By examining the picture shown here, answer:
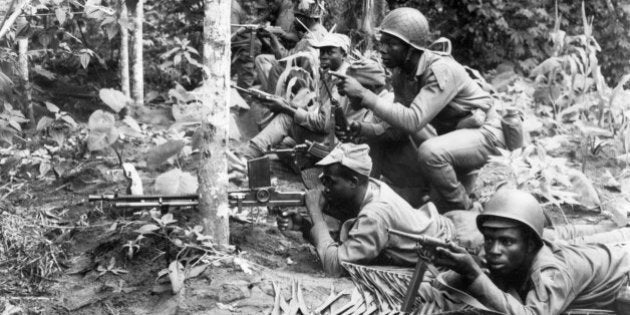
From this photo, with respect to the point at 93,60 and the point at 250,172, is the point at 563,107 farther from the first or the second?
the point at 93,60

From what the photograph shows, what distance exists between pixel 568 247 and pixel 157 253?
2.99 metres

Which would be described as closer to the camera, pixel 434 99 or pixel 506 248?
pixel 506 248

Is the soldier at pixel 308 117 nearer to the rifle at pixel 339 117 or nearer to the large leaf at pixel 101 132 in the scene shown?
the rifle at pixel 339 117

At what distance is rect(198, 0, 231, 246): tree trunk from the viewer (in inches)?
221

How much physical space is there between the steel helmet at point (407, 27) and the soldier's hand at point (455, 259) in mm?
2749

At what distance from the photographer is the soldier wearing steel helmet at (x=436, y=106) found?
6.38 meters

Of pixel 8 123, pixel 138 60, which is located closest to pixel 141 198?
pixel 8 123

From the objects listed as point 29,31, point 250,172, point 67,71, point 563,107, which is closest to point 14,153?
point 29,31

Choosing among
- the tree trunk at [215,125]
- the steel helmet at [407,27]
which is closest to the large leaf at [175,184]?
the tree trunk at [215,125]

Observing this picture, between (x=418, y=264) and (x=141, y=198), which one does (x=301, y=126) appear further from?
(x=418, y=264)

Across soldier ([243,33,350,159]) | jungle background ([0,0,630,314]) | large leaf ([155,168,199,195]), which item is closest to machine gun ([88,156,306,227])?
jungle background ([0,0,630,314])

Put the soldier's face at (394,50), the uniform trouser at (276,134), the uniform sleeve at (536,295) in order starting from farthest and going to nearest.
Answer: the uniform trouser at (276,134) → the soldier's face at (394,50) → the uniform sleeve at (536,295)

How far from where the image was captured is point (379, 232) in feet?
17.7

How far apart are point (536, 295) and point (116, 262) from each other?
3177mm
